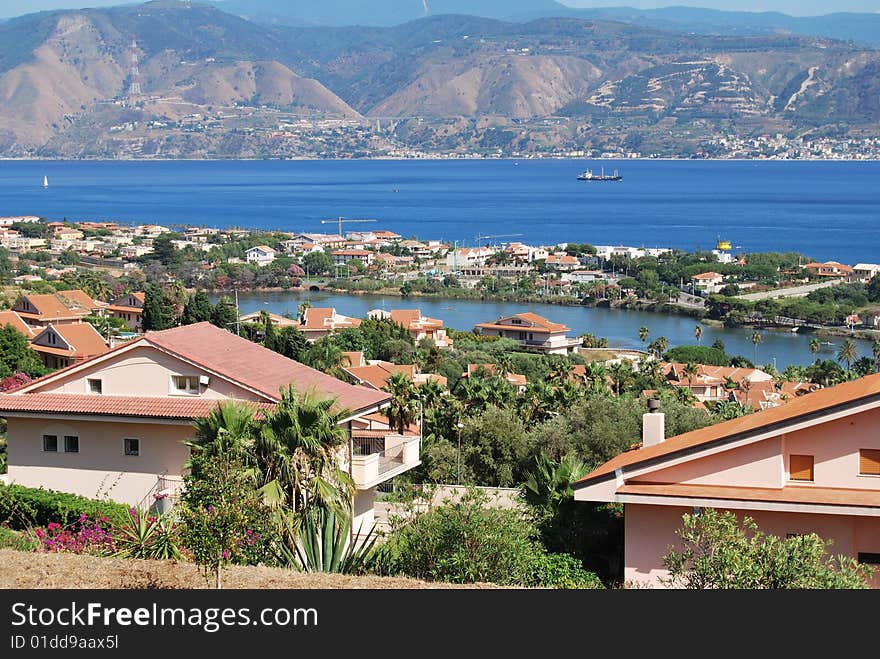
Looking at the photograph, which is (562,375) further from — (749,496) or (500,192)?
(500,192)

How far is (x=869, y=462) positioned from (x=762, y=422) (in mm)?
540

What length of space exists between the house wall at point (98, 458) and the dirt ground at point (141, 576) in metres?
2.71

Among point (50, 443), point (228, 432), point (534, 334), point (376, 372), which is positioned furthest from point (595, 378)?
point (534, 334)

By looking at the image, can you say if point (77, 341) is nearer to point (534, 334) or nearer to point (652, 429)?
point (534, 334)

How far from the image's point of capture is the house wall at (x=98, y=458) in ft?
29.0

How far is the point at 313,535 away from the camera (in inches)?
260

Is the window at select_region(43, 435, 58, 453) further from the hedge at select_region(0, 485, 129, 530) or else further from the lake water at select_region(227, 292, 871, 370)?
the lake water at select_region(227, 292, 871, 370)

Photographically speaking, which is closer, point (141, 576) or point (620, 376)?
point (141, 576)

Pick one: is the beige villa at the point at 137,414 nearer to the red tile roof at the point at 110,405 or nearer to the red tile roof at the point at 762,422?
the red tile roof at the point at 110,405

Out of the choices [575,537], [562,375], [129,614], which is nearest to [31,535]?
[575,537]

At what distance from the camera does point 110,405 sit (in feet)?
29.6

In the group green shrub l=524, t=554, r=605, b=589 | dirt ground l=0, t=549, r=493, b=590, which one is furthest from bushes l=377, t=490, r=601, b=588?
dirt ground l=0, t=549, r=493, b=590

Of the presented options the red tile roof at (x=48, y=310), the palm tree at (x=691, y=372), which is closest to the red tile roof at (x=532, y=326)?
the palm tree at (x=691, y=372)

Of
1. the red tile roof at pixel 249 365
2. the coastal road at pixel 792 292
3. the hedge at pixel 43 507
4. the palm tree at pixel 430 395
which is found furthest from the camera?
the coastal road at pixel 792 292
